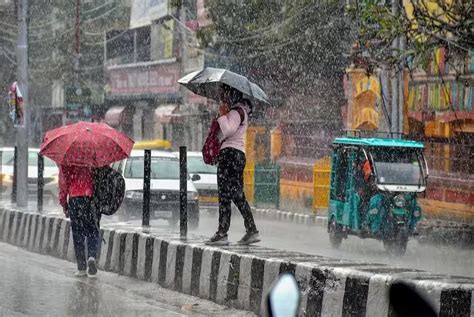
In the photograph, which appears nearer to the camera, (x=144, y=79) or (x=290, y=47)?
(x=290, y=47)

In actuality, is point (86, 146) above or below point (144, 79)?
below

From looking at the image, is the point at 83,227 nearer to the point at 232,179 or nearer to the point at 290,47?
the point at 232,179

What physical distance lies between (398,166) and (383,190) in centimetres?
58

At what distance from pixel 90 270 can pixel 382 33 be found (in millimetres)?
4939

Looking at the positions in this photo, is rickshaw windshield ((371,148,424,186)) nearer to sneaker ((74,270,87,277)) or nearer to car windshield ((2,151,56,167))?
sneaker ((74,270,87,277))

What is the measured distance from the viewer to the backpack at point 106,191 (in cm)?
1105

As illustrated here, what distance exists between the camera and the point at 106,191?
11.1 metres

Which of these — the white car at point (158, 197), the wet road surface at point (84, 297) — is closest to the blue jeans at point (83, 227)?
the wet road surface at point (84, 297)

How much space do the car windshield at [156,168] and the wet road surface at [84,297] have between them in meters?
9.70

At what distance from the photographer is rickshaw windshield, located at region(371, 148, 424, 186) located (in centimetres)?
1681

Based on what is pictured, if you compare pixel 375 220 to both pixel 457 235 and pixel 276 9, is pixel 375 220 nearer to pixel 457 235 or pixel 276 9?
pixel 457 235

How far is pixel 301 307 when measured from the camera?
7.60m

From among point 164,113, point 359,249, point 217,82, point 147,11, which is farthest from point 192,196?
point 147,11

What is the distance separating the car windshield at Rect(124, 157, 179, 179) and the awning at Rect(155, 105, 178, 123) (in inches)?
1037
